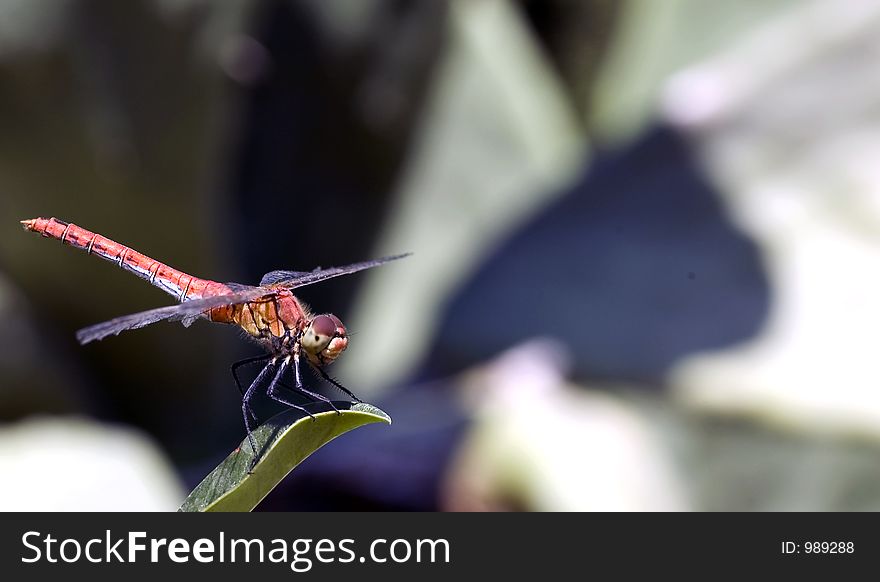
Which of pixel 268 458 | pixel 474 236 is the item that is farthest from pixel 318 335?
pixel 474 236

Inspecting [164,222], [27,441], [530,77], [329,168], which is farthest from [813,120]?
[27,441]

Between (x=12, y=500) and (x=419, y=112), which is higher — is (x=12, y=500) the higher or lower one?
the lower one

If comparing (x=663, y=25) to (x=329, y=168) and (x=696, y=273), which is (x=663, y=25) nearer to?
(x=696, y=273)

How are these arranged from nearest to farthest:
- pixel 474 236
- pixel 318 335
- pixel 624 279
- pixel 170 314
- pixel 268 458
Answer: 1. pixel 268 458
2. pixel 170 314
3. pixel 318 335
4. pixel 624 279
5. pixel 474 236

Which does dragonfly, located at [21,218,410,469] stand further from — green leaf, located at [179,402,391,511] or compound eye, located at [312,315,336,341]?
green leaf, located at [179,402,391,511]

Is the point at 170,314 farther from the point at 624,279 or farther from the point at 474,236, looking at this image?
the point at 474,236
